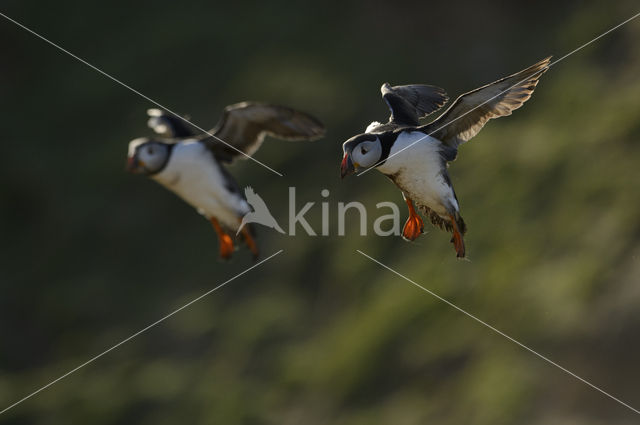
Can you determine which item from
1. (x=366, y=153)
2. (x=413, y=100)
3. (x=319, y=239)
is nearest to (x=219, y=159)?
(x=413, y=100)

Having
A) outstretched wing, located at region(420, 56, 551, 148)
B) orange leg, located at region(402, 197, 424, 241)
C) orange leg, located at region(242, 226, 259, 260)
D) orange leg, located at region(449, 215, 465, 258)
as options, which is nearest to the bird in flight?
orange leg, located at region(242, 226, 259, 260)

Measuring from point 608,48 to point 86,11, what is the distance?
12.5 m

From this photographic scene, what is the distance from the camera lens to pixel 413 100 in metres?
6.24

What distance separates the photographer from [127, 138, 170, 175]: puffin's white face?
19.9 ft

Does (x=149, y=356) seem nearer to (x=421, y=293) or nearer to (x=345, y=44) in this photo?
(x=421, y=293)

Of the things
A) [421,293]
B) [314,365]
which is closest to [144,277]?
[314,365]

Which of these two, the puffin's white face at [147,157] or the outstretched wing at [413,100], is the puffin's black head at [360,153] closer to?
the outstretched wing at [413,100]

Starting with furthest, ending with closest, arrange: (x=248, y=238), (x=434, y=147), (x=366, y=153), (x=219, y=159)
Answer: (x=219, y=159), (x=248, y=238), (x=434, y=147), (x=366, y=153)

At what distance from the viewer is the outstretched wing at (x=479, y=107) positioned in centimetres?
482

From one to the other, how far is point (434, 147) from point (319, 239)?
9527mm

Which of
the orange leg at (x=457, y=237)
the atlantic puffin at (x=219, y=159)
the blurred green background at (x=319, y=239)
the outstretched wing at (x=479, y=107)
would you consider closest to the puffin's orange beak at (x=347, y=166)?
the outstretched wing at (x=479, y=107)

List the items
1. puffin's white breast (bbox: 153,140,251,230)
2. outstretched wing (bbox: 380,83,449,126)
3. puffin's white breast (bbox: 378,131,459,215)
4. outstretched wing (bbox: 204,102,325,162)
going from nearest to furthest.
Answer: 1. puffin's white breast (bbox: 378,131,459,215)
2. outstretched wing (bbox: 380,83,449,126)
3. outstretched wing (bbox: 204,102,325,162)
4. puffin's white breast (bbox: 153,140,251,230)

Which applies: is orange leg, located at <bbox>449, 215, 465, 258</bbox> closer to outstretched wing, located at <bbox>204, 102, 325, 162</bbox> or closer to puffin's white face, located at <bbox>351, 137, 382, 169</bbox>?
puffin's white face, located at <bbox>351, 137, 382, 169</bbox>

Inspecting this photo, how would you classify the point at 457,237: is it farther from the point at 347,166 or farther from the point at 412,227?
the point at 347,166
